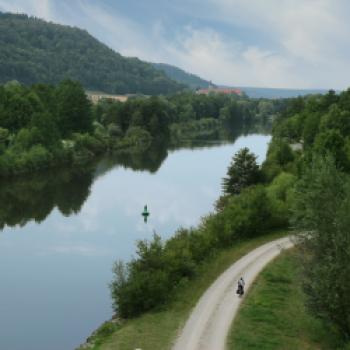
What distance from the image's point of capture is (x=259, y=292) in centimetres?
2862

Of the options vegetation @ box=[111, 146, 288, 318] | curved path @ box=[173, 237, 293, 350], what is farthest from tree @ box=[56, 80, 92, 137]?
curved path @ box=[173, 237, 293, 350]

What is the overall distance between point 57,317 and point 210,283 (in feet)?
26.0

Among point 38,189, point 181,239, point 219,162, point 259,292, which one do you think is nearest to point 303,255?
point 259,292

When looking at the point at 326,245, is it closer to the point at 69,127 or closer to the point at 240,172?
the point at 240,172

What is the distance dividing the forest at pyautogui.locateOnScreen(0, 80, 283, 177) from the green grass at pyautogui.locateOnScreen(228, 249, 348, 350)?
4648cm

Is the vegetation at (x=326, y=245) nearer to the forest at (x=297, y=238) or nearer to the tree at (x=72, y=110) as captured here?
the forest at (x=297, y=238)

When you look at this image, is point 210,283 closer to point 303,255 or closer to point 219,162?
point 303,255

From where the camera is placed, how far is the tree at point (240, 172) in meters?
52.0

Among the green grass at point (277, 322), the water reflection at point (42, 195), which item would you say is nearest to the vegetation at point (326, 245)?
the green grass at point (277, 322)

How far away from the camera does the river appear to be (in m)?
28.4

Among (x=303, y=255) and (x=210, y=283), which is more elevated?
(x=303, y=255)

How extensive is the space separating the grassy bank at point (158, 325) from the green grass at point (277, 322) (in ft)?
7.96

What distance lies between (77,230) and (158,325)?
22.8 metres

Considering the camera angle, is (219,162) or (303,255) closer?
(303,255)
